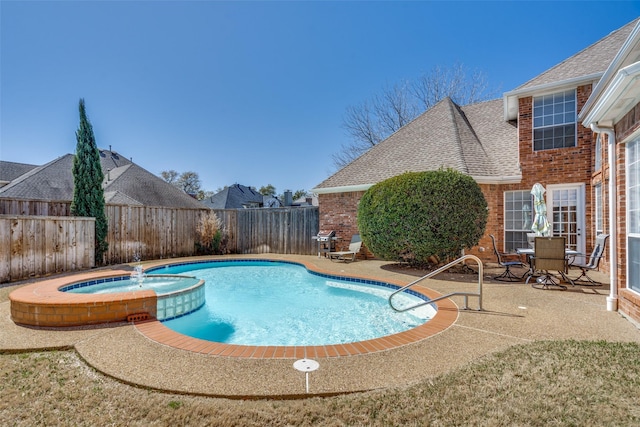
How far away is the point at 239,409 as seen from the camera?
2.42 meters

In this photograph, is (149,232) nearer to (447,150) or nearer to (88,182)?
(88,182)

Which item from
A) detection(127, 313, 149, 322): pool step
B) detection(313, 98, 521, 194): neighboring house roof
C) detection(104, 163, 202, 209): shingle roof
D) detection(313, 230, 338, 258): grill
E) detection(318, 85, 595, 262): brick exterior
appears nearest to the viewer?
detection(127, 313, 149, 322): pool step

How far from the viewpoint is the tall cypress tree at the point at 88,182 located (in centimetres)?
1007

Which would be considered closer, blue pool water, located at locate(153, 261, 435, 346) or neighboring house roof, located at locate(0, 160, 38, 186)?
blue pool water, located at locate(153, 261, 435, 346)

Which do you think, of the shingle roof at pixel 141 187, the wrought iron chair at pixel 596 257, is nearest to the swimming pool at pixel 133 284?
the wrought iron chair at pixel 596 257

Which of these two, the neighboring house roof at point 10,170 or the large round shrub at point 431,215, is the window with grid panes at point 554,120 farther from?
the neighboring house roof at point 10,170

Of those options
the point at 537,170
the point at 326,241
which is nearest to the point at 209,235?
the point at 326,241

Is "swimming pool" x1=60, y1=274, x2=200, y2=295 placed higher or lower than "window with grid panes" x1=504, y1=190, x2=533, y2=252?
lower

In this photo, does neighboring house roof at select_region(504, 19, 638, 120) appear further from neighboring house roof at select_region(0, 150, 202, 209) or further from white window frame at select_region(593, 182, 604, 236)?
neighboring house roof at select_region(0, 150, 202, 209)

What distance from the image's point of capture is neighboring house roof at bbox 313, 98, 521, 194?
10711mm

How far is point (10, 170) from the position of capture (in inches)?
870

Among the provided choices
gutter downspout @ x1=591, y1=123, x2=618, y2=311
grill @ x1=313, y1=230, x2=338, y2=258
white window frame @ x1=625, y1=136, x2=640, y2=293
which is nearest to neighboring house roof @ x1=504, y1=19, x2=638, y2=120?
gutter downspout @ x1=591, y1=123, x2=618, y2=311

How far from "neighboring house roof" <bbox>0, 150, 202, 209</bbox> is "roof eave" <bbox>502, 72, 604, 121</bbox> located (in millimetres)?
16380

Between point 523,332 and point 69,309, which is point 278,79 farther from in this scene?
point 523,332
